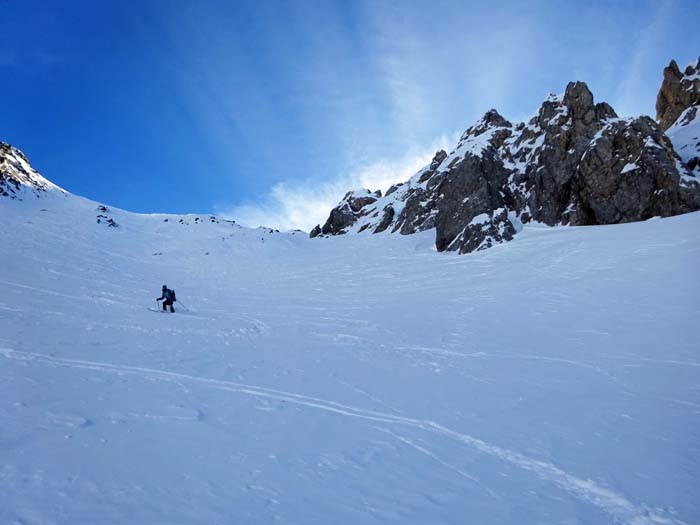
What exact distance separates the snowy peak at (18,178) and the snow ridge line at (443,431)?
55045 mm

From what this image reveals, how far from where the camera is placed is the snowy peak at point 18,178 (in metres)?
49.2

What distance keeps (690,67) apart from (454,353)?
83915mm

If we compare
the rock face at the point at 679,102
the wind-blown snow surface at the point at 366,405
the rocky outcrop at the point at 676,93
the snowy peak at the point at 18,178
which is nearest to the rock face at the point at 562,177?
the wind-blown snow surface at the point at 366,405

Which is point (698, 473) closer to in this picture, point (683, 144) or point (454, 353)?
point (454, 353)

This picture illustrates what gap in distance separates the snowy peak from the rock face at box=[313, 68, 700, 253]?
54.9m

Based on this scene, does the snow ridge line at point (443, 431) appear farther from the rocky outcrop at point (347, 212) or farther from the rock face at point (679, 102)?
the rocky outcrop at point (347, 212)

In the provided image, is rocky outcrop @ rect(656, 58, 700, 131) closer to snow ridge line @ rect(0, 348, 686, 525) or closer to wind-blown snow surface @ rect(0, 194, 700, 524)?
wind-blown snow surface @ rect(0, 194, 700, 524)

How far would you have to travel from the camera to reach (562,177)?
38.8 m

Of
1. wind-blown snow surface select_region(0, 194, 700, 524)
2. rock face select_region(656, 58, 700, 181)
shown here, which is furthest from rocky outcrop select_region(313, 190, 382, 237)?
wind-blown snow surface select_region(0, 194, 700, 524)

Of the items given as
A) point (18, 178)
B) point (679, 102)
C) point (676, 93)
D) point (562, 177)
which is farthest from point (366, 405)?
point (676, 93)

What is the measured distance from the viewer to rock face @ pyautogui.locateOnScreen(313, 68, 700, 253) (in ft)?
107

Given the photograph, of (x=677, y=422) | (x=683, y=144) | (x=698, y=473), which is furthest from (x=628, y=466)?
(x=683, y=144)

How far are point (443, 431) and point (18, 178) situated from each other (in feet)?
235

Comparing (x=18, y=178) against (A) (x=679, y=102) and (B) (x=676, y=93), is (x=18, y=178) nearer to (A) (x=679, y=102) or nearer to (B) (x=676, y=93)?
(A) (x=679, y=102)
